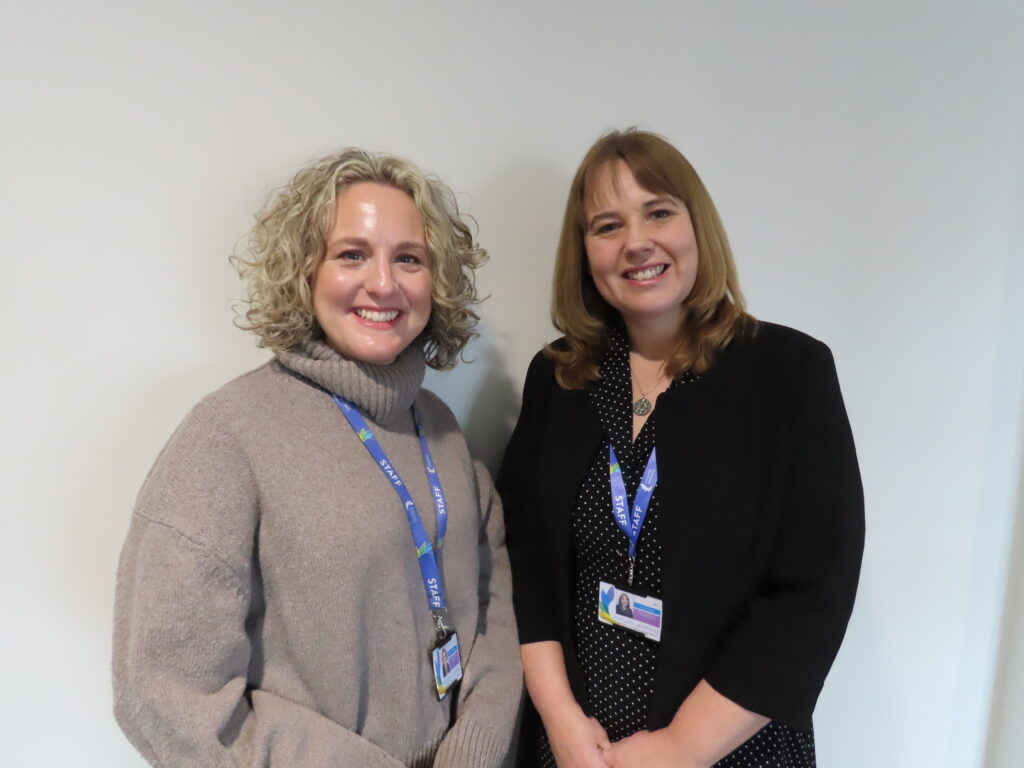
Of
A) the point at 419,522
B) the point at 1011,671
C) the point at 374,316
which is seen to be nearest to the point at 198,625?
the point at 419,522

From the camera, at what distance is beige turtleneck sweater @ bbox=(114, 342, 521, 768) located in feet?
2.68

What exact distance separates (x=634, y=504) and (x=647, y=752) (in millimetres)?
429

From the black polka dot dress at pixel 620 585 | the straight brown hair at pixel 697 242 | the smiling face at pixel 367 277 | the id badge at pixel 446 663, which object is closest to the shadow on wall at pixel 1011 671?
the black polka dot dress at pixel 620 585

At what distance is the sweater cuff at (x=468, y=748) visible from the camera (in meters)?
1.05

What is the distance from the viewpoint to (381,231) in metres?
0.99

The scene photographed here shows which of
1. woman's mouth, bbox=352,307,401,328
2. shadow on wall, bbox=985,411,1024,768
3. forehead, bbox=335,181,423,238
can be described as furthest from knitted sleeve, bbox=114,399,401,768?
shadow on wall, bbox=985,411,1024,768

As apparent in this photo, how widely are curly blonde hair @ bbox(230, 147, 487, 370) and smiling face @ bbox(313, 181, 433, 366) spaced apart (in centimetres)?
2

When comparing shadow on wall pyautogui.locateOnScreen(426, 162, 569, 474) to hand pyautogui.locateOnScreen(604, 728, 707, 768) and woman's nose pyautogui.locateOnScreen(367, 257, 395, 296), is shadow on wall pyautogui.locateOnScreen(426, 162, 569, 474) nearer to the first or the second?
woman's nose pyautogui.locateOnScreen(367, 257, 395, 296)

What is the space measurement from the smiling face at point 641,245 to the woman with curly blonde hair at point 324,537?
27 centimetres

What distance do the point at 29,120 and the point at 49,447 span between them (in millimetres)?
548

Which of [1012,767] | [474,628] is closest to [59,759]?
[474,628]

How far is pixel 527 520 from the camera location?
129cm

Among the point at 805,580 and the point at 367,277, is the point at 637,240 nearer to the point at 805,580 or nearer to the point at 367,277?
the point at 367,277

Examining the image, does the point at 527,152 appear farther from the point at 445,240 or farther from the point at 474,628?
the point at 474,628
